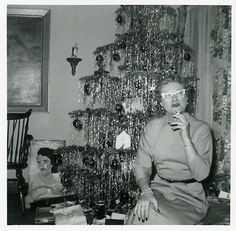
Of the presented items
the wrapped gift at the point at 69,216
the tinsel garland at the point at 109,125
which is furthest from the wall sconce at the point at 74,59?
the wrapped gift at the point at 69,216

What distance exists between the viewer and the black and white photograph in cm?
160

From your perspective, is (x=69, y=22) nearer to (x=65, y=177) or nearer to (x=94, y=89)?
(x=94, y=89)

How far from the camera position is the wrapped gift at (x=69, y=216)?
2331mm

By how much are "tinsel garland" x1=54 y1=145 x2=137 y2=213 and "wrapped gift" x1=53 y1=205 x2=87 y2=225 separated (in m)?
0.54

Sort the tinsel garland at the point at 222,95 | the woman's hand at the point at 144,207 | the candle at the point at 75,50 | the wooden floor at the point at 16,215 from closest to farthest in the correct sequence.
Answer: the woman's hand at the point at 144,207, the wooden floor at the point at 16,215, the tinsel garland at the point at 222,95, the candle at the point at 75,50

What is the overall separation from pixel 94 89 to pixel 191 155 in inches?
81.8

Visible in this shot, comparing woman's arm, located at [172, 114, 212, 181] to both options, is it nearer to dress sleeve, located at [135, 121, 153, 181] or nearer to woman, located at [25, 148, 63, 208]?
dress sleeve, located at [135, 121, 153, 181]

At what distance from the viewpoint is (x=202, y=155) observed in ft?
5.18

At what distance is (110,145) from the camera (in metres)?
3.19

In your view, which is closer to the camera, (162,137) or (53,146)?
(162,137)

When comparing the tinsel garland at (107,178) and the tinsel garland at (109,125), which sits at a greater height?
the tinsel garland at (109,125)

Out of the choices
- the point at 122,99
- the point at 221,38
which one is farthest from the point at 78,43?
the point at 221,38

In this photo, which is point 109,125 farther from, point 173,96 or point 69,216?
point 173,96

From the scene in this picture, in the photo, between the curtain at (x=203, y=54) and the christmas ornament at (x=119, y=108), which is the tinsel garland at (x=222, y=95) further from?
the christmas ornament at (x=119, y=108)
